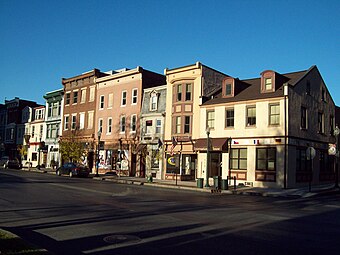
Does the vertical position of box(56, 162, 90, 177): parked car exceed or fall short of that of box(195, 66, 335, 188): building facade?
it falls short

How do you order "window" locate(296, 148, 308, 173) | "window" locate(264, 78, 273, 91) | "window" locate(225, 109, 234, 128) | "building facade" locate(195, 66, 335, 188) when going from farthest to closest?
"window" locate(225, 109, 234, 128) < "window" locate(264, 78, 273, 91) < "window" locate(296, 148, 308, 173) < "building facade" locate(195, 66, 335, 188)

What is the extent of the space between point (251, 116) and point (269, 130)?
2.10 m

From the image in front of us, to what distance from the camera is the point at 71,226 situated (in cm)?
975

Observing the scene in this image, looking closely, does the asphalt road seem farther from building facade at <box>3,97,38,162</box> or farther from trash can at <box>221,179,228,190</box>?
building facade at <box>3,97,38,162</box>

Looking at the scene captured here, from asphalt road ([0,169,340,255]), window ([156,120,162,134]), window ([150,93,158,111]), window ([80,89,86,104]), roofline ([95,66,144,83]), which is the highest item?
roofline ([95,66,144,83])

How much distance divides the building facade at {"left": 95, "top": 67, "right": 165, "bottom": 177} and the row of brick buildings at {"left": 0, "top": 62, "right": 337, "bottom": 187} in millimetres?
114

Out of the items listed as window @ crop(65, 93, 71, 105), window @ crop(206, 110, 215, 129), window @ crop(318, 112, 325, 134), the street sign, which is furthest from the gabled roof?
window @ crop(65, 93, 71, 105)

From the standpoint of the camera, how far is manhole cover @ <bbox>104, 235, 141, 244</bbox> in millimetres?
8078

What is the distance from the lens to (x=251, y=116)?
1145 inches

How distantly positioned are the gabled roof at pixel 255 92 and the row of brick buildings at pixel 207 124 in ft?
0.36

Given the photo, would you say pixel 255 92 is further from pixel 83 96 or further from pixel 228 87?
pixel 83 96

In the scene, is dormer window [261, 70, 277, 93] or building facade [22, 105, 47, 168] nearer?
dormer window [261, 70, 277, 93]

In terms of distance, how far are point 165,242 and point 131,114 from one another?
31959 mm

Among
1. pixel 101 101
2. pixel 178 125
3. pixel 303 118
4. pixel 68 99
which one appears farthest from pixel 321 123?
pixel 68 99
